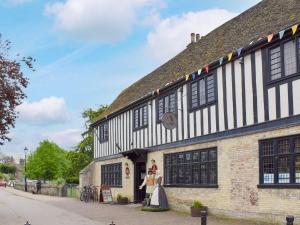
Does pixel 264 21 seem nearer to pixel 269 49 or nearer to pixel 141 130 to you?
pixel 269 49

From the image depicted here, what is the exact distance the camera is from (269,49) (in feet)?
51.5

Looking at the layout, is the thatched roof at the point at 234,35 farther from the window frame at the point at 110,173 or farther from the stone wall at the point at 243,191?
the window frame at the point at 110,173

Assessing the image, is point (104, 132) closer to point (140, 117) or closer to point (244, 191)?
point (140, 117)

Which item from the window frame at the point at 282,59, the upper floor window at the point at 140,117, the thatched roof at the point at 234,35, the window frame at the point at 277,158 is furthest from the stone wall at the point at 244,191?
the upper floor window at the point at 140,117

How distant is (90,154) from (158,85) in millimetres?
37327

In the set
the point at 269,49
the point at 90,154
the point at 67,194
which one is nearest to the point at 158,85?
the point at 269,49

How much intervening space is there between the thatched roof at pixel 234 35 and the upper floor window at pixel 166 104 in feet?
2.92

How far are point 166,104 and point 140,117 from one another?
341 cm

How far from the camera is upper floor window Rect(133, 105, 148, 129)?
25344mm

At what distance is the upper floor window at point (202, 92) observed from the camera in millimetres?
19016

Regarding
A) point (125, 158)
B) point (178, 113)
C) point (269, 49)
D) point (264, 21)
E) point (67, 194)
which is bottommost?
point (67, 194)

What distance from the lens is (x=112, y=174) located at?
30.6 meters

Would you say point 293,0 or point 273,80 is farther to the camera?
point 293,0

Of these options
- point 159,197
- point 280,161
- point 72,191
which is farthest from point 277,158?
point 72,191
